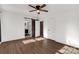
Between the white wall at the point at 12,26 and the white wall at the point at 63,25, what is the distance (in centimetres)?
54

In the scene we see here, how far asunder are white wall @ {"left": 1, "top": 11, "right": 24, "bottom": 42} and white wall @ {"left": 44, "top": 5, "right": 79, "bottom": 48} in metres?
0.54

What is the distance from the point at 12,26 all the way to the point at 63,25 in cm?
107

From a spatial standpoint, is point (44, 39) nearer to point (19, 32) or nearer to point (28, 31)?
point (28, 31)

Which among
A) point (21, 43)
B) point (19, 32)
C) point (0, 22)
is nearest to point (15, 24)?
point (19, 32)

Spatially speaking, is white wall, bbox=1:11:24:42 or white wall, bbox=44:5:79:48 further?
white wall, bbox=1:11:24:42

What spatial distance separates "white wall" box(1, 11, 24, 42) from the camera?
67.1 inches

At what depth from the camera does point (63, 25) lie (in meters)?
1.77

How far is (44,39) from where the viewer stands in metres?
1.95

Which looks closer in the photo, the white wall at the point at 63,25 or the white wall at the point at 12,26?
the white wall at the point at 63,25

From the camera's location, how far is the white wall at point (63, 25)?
158 centimetres

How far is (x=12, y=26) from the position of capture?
1857mm

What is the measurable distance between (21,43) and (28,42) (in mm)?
158
